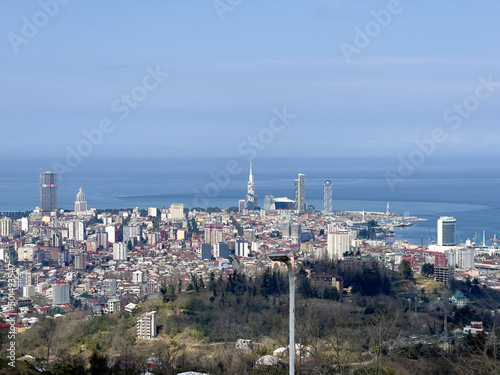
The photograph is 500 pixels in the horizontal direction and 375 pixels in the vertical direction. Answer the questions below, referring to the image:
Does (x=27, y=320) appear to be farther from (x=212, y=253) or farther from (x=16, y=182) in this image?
(x=16, y=182)

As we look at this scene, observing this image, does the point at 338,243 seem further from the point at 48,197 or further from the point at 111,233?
the point at 48,197

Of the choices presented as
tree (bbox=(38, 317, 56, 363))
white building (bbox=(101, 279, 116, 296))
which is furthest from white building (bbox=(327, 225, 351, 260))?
tree (bbox=(38, 317, 56, 363))

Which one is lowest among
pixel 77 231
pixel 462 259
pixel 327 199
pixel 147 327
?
pixel 147 327

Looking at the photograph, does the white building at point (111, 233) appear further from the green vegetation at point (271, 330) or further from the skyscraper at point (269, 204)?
the green vegetation at point (271, 330)

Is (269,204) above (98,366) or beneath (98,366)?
above

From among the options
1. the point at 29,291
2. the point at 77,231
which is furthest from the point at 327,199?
the point at 29,291

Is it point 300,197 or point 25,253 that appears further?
point 300,197

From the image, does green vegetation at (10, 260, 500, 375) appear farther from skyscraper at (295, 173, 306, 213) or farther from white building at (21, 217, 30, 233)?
skyscraper at (295, 173, 306, 213)

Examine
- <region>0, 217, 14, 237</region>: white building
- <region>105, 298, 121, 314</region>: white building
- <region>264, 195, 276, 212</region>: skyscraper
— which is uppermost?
<region>264, 195, 276, 212</region>: skyscraper

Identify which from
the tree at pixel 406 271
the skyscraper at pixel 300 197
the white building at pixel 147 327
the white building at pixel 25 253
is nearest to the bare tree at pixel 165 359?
the white building at pixel 147 327
